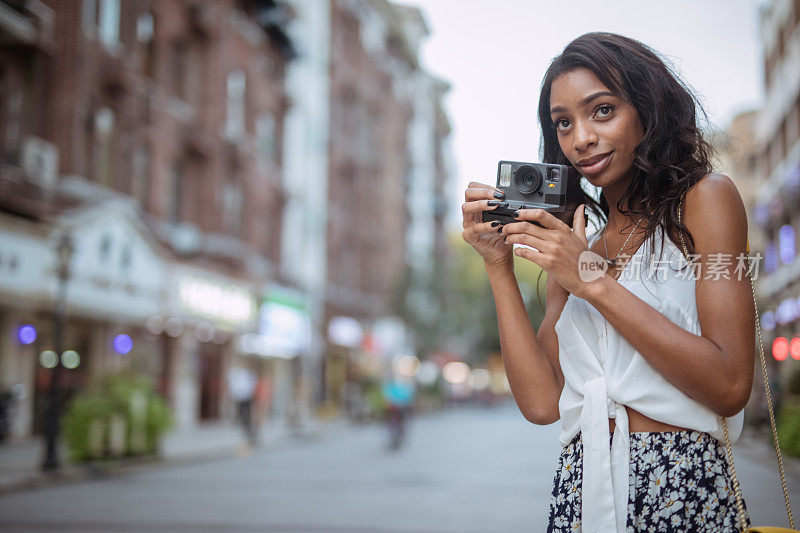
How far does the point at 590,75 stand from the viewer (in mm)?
1695

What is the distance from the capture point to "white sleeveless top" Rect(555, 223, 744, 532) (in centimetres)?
152

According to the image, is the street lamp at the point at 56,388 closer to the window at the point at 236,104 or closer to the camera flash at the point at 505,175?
the camera flash at the point at 505,175

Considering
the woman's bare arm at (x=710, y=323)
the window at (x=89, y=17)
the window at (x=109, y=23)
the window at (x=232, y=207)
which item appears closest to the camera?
the woman's bare arm at (x=710, y=323)

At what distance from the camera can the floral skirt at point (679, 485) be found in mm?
1544

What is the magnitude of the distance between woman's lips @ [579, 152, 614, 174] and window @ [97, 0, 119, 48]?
20991mm

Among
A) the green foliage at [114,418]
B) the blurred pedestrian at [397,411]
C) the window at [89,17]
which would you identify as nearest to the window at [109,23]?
the window at [89,17]

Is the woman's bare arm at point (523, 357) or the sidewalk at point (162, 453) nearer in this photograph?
the woman's bare arm at point (523, 357)

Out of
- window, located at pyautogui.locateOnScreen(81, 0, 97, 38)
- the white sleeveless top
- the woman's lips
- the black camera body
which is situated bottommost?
the white sleeveless top

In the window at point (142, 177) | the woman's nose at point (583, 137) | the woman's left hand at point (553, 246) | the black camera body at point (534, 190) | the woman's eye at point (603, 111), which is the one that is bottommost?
the woman's left hand at point (553, 246)

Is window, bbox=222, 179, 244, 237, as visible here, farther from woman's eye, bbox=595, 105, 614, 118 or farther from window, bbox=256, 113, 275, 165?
woman's eye, bbox=595, 105, 614, 118

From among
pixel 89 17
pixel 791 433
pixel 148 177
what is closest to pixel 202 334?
pixel 148 177

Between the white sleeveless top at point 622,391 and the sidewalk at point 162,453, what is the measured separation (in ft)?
35.7

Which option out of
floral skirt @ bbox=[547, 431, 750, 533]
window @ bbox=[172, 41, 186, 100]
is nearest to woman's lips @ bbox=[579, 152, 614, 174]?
floral skirt @ bbox=[547, 431, 750, 533]

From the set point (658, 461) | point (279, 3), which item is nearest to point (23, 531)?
point (658, 461)
